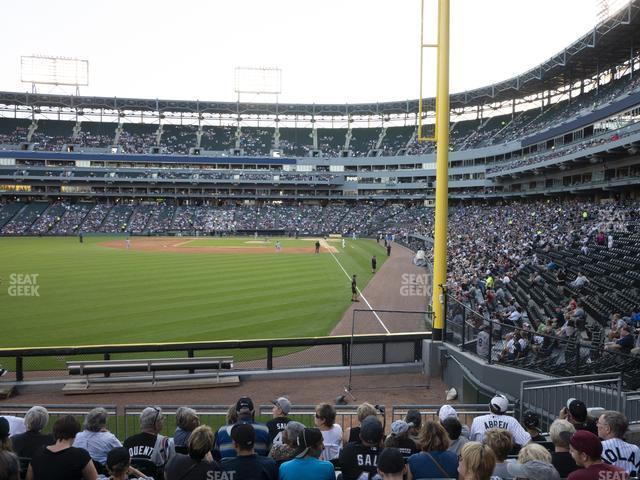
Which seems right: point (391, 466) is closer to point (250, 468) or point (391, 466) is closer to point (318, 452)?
point (318, 452)

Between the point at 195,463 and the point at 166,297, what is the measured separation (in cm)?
2079

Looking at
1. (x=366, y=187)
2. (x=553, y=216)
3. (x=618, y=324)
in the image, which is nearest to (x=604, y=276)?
(x=618, y=324)

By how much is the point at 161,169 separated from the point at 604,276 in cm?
8721

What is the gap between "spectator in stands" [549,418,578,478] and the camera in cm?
458

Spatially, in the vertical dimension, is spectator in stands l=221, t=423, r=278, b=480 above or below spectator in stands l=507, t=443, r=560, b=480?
below

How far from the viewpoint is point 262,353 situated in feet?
52.8

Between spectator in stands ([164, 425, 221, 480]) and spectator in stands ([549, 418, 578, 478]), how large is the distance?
10.8 ft

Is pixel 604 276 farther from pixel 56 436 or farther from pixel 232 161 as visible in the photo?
pixel 232 161

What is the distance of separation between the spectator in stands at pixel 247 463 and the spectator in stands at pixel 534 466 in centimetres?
214

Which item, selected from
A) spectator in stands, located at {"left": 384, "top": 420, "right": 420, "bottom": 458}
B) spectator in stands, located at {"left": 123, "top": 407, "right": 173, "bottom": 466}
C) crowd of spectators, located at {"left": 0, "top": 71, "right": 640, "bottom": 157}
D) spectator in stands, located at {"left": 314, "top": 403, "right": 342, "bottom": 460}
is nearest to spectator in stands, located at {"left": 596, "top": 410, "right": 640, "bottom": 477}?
spectator in stands, located at {"left": 384, "top": 420, "right": 420, "bottom": 458}

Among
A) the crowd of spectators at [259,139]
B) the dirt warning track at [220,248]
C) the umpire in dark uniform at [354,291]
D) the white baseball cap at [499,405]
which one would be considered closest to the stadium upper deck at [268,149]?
the crowd of spectators at [259,139]

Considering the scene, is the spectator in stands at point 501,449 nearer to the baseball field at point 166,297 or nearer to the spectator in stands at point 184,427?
the spectator in stands at point 184,427

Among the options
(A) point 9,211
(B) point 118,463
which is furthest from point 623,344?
(A) point 9,211

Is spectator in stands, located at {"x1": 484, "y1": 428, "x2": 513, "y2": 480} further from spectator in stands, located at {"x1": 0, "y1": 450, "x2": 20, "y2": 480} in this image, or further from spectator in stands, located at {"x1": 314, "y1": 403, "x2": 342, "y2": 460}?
spectator in stands, located at {"x1": 0, "y1": 450, "x2": 20, "y2": 480}
